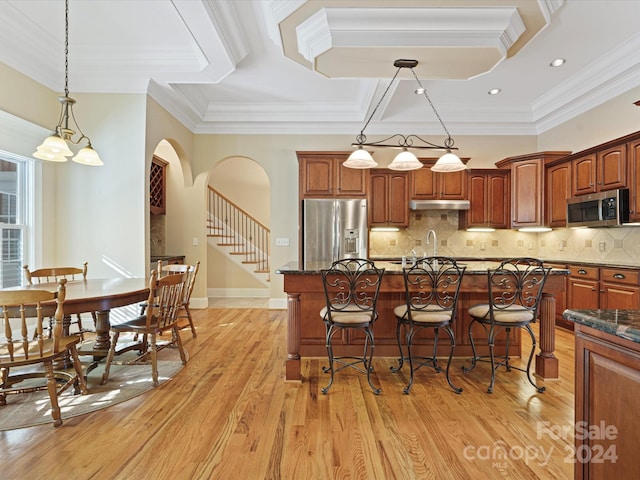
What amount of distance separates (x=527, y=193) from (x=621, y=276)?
1.97 metres

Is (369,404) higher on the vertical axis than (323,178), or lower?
lower

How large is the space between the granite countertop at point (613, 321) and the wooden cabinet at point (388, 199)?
173 inches

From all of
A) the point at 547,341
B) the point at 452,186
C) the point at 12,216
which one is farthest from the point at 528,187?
the point at 12,216

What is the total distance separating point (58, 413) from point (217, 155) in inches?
181

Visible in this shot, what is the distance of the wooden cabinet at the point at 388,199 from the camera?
565 cm

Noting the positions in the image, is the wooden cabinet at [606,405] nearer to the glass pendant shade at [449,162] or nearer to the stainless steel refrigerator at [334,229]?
the glass pendant shade at [449,162]

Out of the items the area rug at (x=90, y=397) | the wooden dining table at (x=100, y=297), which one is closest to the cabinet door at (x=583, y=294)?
the area rug at (x=90, y=397)

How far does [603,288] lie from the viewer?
3977 millimetres

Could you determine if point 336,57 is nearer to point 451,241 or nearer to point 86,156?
point 86,156

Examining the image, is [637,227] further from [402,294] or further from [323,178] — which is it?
[323,178]

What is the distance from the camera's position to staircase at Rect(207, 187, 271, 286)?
7590mm

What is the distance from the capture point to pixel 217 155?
5.98 m

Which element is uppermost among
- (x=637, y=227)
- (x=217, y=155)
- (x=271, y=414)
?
(x=217, y=155)

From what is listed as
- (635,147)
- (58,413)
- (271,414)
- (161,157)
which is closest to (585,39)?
(635,147)
